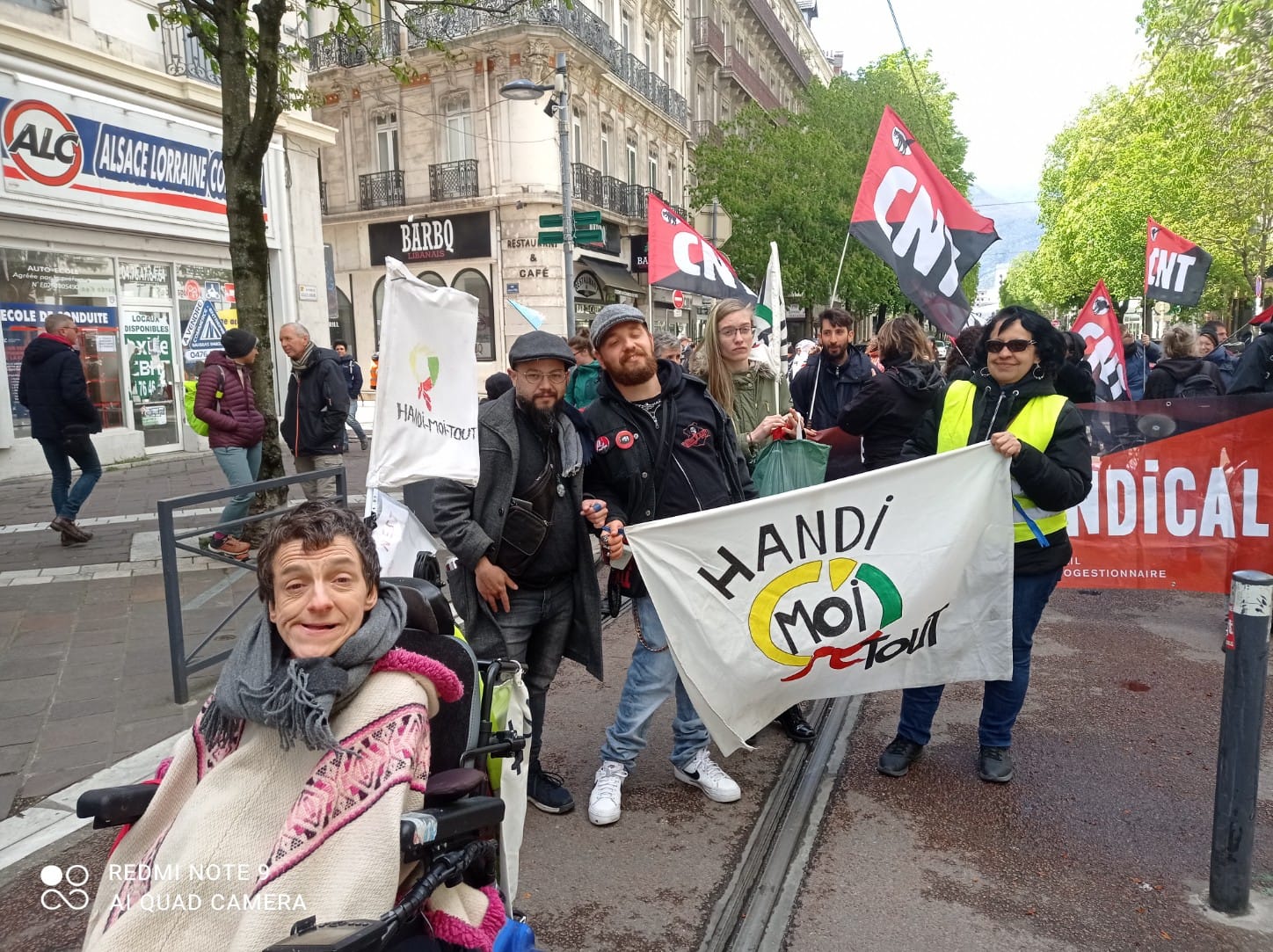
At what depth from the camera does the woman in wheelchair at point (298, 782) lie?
170cm

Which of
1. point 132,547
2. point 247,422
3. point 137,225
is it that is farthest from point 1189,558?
point 137,225

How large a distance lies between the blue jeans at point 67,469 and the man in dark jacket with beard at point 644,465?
6437mm

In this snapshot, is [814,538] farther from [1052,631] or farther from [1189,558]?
[1052,631]

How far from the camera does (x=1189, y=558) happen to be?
14.2 ft

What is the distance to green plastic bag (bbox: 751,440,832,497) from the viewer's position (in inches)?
168

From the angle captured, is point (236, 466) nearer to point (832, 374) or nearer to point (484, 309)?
point (832, 374)

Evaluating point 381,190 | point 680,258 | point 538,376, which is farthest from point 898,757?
point 381,190

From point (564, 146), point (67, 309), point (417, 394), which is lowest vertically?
point (417, 394)

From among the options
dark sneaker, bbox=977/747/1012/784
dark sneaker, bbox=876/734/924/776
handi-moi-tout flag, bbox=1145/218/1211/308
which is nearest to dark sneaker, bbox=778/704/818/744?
dark sneaker, bbox=876/734/924/776

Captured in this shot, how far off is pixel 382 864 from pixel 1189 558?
13.5 ft

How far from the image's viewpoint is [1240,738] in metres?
2.62

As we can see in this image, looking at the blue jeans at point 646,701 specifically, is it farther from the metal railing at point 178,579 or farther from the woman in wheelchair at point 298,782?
the metal railing at point 178,579

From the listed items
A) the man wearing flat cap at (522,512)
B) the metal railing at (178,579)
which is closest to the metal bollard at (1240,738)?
the man wearing flat cap at (522,512)

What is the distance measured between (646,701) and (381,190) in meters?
25.6
